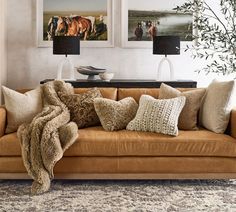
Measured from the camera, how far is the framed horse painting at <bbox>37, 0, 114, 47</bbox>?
568 centimetres

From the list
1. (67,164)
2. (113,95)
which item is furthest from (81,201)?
(113,95)

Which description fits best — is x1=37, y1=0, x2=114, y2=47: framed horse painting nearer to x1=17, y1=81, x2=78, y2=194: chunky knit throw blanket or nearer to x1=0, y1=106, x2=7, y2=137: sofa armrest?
x1=0, y1=106, x2=7, y2=137: sofa armrest

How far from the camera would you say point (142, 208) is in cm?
327

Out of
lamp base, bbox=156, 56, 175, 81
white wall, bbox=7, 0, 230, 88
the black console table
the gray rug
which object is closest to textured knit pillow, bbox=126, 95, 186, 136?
the gray rug

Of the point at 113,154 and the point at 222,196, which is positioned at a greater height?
the point at 113,154

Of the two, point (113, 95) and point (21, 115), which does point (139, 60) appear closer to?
point (113, 95)

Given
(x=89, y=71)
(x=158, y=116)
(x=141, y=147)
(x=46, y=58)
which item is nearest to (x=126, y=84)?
(x=89, y=71)

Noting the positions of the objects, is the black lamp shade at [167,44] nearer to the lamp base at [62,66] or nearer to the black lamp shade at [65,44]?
the black lamp shade at [65,44]

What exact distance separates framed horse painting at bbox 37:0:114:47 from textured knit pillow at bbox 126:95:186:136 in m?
1.92

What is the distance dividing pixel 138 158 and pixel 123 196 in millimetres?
393

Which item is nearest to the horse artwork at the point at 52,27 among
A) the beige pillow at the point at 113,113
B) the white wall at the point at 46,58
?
the white wall at the point at 46,58

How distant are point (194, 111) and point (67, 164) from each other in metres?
1.39

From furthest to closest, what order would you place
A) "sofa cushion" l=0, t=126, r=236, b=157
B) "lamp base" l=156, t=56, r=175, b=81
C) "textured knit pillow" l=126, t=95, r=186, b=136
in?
"lamp base" l=156, t=56, r=175, b=81 < "textured knit pillow" l=126, t=95, r=186, b=136 < "sofa cushion" l=0, t=126, r=236, b=157

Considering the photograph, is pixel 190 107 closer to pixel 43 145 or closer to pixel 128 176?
pixel 128 176
